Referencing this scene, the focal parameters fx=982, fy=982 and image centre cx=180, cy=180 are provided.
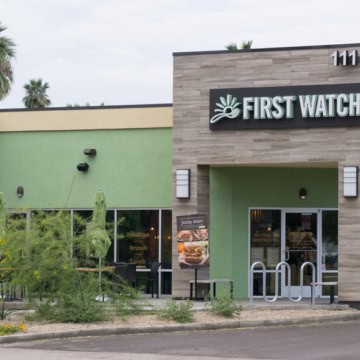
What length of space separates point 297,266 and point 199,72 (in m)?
5.67

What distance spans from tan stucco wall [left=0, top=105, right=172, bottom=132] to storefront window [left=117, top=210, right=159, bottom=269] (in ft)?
7.80

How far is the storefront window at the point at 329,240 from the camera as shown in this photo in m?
25.1

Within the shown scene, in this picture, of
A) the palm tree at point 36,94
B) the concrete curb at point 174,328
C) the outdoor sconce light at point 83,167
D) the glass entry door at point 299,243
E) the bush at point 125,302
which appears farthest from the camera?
the palm tree at point 36,94

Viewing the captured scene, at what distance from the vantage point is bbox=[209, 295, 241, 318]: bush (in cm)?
1975

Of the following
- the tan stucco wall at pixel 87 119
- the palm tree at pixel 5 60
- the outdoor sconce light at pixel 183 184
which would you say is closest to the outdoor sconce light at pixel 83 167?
the tan stucco wall at pixel 87 119

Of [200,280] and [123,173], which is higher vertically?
[123,173]

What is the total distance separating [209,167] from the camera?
2423cm

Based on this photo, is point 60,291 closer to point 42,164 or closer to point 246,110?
point 246,110

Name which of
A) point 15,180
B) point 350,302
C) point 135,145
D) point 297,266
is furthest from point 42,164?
point 350,302

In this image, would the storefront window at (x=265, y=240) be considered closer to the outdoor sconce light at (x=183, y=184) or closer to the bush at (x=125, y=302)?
the outdoor sconce light at (x=183, y=184)

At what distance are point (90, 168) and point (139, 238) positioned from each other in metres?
2.33

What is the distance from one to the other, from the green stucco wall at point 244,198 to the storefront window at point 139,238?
2.13m

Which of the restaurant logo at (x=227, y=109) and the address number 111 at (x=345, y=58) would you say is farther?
the restaurant logo at (x=227, y=109)

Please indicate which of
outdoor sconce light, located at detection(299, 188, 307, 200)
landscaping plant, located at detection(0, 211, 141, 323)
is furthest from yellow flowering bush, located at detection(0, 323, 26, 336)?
outdoor sconce light, located at detection(299, 188, 307, 200)
